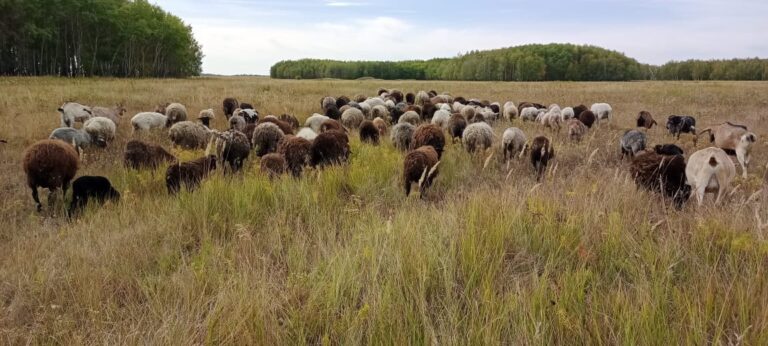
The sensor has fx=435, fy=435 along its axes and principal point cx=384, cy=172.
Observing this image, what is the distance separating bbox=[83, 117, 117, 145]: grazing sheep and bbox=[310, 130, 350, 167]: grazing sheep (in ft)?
18.9

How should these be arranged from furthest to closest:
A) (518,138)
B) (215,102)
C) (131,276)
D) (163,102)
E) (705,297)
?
(215,102) < (163,102) < (518,138) < (131,276) < (705,297)

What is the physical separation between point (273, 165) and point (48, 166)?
11.1ft

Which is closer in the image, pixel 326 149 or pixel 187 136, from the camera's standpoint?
pixel 326 149

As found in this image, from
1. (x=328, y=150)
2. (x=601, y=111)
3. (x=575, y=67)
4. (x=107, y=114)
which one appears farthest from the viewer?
(x=575, y=67)

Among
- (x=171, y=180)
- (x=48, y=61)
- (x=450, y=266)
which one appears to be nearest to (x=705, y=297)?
(x=450, y=266)

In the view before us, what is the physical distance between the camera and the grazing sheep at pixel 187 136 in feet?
36.3

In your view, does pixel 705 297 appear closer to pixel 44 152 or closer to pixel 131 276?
pixel 131 276

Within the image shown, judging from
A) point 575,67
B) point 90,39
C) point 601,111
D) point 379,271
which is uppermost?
point 575,67

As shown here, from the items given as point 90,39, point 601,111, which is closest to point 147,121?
point 601,111

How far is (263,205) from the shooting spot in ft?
19.2

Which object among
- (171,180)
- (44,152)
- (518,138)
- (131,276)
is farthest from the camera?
(518,138)

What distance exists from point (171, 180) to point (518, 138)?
7208 mm

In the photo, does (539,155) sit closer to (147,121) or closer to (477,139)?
(477,139)

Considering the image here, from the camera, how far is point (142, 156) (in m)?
8.63
